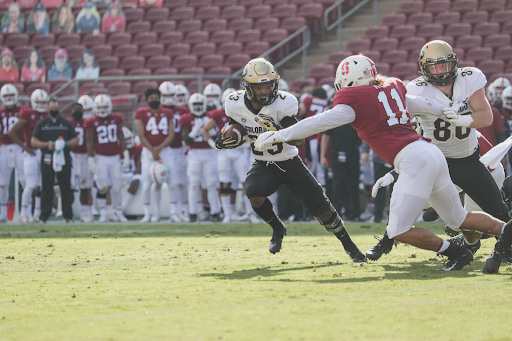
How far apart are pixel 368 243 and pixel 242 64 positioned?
936 centimetres

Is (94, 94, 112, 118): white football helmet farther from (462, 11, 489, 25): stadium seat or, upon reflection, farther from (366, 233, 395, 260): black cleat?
(462, 11, 489, 25): stadium seat

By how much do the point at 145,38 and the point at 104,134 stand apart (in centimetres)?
686

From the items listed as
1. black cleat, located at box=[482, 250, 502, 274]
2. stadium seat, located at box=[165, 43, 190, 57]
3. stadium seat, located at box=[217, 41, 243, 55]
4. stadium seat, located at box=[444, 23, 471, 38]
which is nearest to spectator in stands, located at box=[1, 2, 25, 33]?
stadium seat, located at box=[165, 43, 190, 57]

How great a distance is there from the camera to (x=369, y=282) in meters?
4.85

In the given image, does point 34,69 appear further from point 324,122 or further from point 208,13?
point 324,122

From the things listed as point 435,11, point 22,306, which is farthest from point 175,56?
point 22,306

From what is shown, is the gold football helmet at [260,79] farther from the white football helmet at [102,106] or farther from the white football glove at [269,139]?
the white football helmet at [102,106]

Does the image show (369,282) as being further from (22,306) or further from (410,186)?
(22,306)

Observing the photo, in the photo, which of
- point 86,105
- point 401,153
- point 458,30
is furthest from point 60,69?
point 401,153

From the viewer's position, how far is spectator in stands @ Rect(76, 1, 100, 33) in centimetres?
1916

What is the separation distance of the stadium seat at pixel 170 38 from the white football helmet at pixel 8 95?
628 centimetres

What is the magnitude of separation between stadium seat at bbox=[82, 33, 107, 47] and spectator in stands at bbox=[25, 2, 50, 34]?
4.42ft

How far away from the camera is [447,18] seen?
15766mm

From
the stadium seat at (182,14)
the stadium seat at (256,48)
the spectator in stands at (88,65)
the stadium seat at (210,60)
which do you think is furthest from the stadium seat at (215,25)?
the spectator in stands at (88,65)
